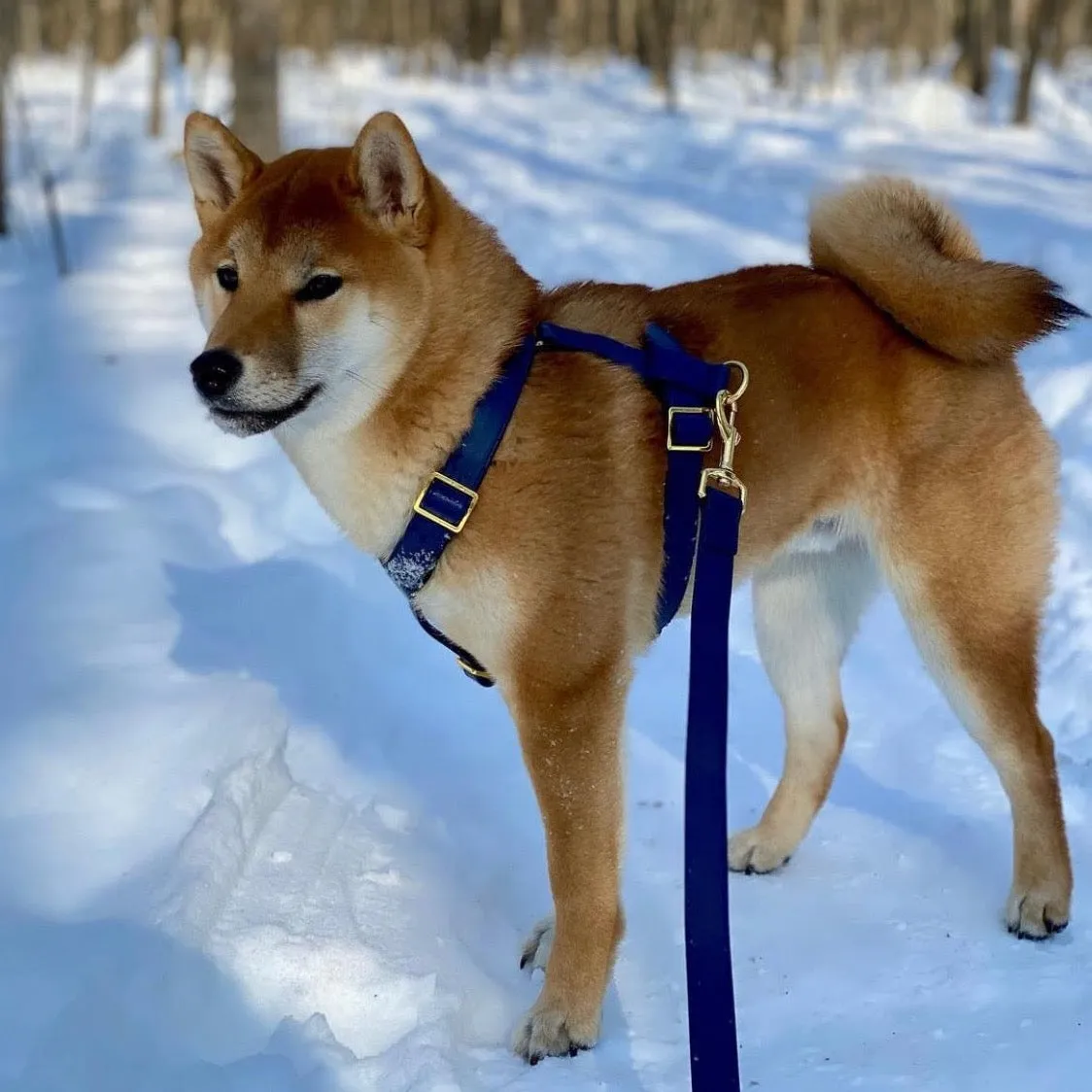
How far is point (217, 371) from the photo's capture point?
6.78ft

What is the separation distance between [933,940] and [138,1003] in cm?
155

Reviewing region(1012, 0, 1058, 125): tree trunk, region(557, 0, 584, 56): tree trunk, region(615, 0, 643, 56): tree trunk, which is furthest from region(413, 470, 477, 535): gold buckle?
region(557, 0, 584, 56): tree trunk

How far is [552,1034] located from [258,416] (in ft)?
4.06

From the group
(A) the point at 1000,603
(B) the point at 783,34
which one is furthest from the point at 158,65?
(B) the point at 783,34

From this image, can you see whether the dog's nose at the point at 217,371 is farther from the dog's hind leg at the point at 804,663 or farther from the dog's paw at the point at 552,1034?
the dog's hind leg at the point at 804,663

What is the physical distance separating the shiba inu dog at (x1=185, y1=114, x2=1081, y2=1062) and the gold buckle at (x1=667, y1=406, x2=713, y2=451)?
130 millimetres

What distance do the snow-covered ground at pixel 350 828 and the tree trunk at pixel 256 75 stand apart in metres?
3.41

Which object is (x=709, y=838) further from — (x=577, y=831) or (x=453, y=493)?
(x=453, y=493)

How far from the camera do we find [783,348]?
8.25 ft

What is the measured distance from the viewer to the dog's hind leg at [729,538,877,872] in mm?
2906

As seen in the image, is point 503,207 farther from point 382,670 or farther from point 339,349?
point 339,349

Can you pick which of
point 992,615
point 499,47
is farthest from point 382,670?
point 499,47

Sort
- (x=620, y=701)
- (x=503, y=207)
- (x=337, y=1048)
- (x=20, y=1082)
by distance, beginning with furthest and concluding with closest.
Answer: (x=503, y=207), (x=620, y=701), (x=337, y=1048), (x=20, y=1082)

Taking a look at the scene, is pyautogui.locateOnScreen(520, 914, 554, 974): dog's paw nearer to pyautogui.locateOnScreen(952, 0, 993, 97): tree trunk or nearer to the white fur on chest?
the white fur on chest
